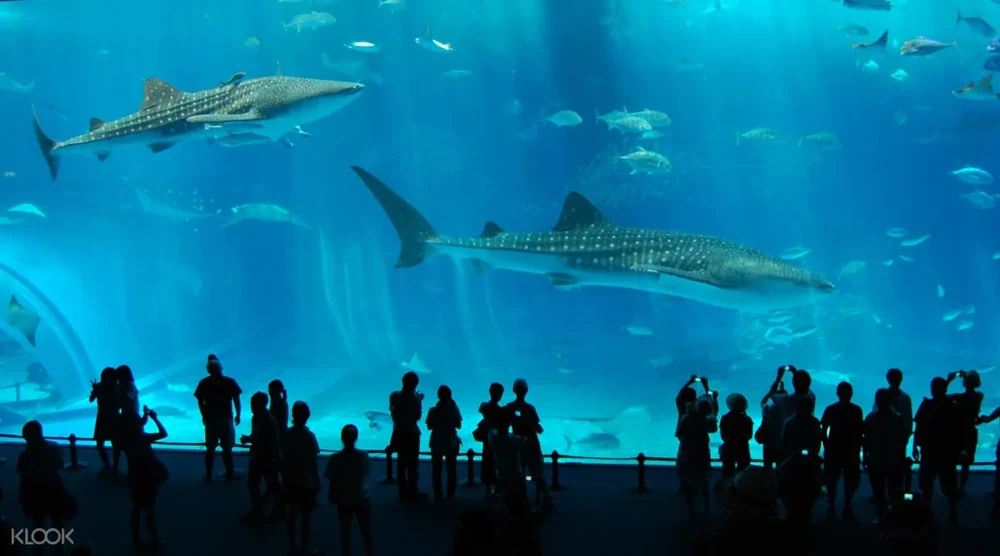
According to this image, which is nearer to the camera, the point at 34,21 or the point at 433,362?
the point at 433,362

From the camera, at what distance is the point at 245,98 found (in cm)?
691

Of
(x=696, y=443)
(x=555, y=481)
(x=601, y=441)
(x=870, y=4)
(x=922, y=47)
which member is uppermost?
(x=870, y=4)

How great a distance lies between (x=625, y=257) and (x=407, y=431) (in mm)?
3795

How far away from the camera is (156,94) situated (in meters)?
7.05

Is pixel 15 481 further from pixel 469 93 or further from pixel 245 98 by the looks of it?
pixel 469 93

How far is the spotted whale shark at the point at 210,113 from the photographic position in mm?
6715

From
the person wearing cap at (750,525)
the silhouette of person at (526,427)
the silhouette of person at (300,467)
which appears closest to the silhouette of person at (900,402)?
the silhouette of person at (526,427)

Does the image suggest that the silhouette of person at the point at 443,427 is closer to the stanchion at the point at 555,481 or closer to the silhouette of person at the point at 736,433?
the stanchion at the point at 555,481

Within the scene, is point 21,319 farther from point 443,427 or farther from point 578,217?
point 443,427

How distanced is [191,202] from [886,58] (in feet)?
108

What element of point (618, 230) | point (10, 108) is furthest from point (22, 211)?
point (10, 108)

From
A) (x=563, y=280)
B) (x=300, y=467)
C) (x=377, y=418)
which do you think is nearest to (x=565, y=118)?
(x=563, y=280)
